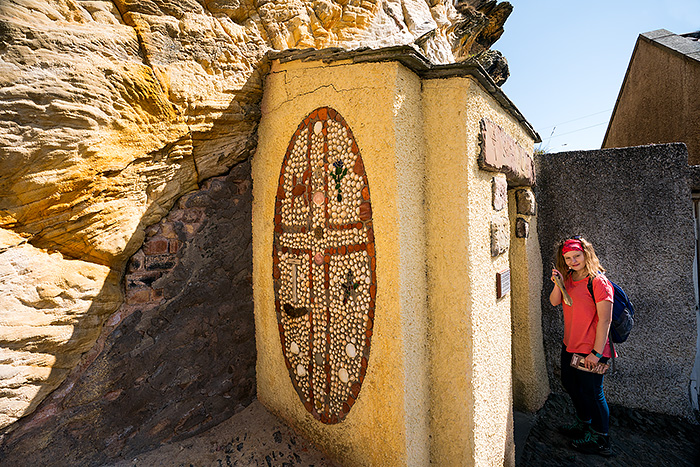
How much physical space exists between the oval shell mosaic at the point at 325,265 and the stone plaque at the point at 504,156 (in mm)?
722

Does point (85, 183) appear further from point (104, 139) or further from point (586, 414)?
point (586, 414)

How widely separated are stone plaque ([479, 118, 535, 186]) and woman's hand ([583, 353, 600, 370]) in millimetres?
1337

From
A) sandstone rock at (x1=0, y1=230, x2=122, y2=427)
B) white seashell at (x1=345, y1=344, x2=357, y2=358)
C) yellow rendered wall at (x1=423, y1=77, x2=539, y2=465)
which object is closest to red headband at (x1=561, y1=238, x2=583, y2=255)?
yellow rendered wall at (x1=423, y1=77, x2=539, y2=465)

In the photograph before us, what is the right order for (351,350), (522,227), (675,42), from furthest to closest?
1. (675,42)
2. (522,227)
3. (351,350)

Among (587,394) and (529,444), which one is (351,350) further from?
(587,394)

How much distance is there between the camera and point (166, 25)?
1.99 meters

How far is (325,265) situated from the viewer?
206 cm

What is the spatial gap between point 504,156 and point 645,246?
181 centimetres

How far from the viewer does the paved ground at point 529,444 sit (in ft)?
6.84

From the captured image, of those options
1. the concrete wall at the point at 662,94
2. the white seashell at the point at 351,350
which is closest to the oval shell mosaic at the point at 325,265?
the white seashell at the point at 351,350

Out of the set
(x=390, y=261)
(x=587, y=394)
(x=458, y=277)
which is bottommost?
(x=587, y=394)

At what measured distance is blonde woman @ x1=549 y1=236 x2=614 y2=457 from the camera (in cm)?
226

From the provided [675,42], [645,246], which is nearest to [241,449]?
[645,246]

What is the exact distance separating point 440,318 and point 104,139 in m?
2.04
